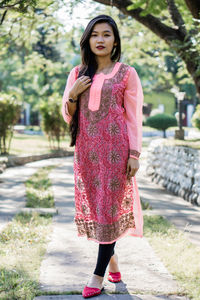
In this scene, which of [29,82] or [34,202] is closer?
[34,202]

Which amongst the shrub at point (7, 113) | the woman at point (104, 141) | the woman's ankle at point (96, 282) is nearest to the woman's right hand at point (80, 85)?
the woman at point (104, 141)

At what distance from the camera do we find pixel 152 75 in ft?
112

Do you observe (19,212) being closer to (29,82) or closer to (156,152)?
(156,152)

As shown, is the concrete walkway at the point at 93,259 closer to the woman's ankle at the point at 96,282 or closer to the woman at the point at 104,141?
the woman's ankle at the point at 96,282

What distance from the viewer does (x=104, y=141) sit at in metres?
2.55

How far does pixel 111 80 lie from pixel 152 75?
32.3 m

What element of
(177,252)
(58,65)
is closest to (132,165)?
(177,252)

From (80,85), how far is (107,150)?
451 millimetres

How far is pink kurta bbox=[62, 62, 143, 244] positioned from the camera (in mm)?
2535

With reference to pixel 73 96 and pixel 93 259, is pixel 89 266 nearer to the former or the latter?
pixel 93 259

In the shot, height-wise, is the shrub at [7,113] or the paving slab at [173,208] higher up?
the shrub at [7,113]

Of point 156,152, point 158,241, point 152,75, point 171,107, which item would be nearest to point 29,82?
point 152,75

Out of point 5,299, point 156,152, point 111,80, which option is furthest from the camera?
point 156,152

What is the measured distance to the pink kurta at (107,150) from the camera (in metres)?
2.54
